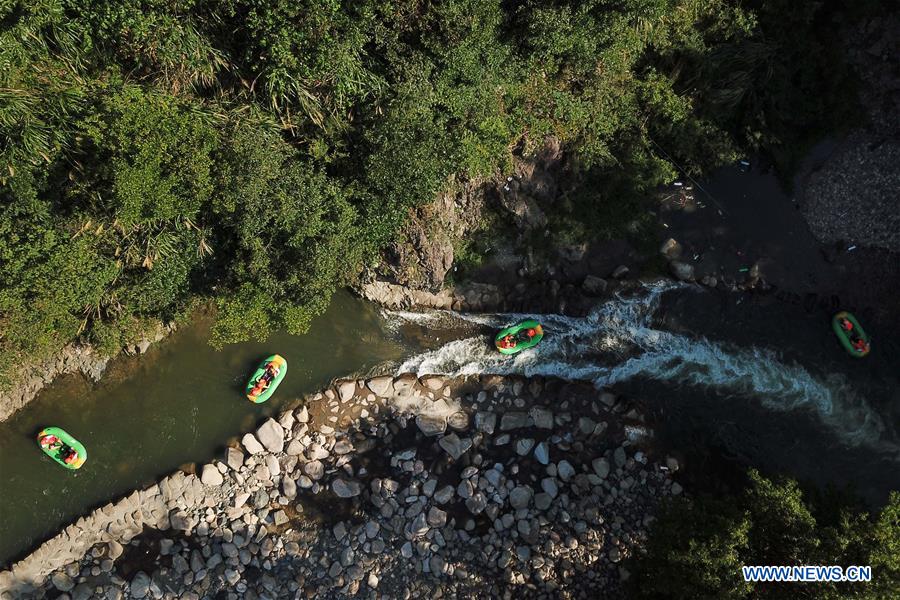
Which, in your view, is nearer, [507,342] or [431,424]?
[431,424]

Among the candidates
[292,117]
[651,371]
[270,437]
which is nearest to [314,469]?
[270,437]

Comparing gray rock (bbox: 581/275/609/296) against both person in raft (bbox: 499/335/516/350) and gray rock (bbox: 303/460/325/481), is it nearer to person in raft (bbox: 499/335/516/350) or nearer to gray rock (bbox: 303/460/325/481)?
person in raft (bbox: 499/335/516/350)

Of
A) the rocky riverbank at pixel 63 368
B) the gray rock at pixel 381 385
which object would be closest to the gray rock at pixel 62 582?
the rocky riverbank at pixel 63 368

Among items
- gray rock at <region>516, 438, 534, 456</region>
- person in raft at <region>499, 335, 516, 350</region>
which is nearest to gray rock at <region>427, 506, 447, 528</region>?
Answer: gray rock at <region>516, 438, 534, 456</region>

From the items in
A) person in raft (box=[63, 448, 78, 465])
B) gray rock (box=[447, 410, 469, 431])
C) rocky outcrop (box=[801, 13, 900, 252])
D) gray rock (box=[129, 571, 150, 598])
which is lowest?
gray rock (box=[129, 571, 150, 598])

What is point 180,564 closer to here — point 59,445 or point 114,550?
point 114,550

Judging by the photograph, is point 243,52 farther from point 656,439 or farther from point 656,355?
point 656,439

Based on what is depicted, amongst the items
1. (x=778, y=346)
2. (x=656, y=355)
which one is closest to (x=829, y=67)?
(x=778, y=346)
